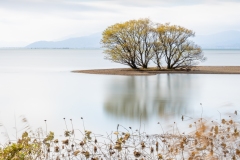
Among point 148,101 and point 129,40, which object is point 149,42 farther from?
point 148,101

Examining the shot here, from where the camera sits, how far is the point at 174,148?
7824 mm

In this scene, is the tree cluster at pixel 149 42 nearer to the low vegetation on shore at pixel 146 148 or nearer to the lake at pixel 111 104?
the lake at pixel 111 104

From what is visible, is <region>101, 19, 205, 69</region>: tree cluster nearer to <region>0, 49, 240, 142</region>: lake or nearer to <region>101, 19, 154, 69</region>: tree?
<region>101, 19, 154, 69</region>: tree

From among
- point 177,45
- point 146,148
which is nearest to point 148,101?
point 146,148

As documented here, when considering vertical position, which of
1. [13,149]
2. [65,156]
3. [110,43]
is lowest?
[65,156]

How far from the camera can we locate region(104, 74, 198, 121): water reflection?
46.3 feet

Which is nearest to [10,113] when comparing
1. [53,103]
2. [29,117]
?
[29,117]

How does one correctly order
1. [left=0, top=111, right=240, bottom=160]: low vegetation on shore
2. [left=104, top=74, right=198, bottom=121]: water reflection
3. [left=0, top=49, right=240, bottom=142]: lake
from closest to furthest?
[left=0, top=111, right=240, bottom=160]: low vegetation on shore → [left=0, top=49, right=240, bottom=142]: lake → [left=104, top=74, right=198, bottom=121]: water reflection

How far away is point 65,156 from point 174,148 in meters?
1.88

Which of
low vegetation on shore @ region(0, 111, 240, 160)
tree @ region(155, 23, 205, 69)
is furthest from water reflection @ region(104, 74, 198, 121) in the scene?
tree @ region(155, 23, 205, 69)

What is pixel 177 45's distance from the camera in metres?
35.5

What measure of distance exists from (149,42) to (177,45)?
2216 mm

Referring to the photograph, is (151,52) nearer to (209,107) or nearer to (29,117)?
(209,107)

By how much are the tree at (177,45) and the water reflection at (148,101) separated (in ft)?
35.6
